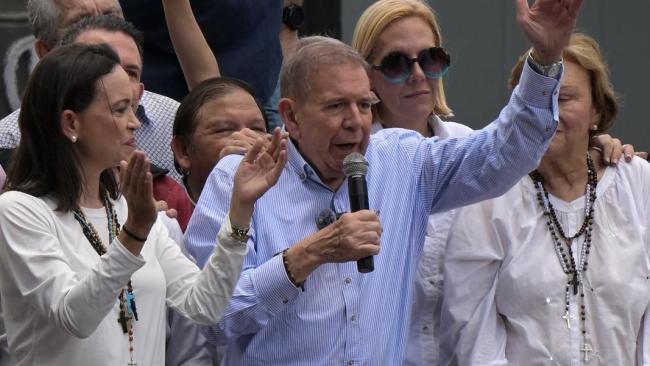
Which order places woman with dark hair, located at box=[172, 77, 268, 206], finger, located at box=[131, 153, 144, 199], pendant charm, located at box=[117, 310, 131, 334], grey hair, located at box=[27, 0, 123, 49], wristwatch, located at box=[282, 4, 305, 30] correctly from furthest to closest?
wristwatch, located at box=[282, 4, 305, 30], grey hair, located at box=[27, 0, 123, 49], woman with dark hair, located at box=[172, 77, 268, 206], pendant charm, located at box=[117, 310, 131, 334], finger, located at box=[131, 153, 144, 199]

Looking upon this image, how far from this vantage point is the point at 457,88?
9.54 meters

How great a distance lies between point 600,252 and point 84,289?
76.3 inches

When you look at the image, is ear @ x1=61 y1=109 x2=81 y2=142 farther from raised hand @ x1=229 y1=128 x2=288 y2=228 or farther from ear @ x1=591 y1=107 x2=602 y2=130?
ear @ x1=591 y1=107 x2=602 y2=130

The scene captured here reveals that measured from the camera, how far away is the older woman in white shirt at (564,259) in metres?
5.04

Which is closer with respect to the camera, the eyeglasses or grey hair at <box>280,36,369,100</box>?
grey hair at <box>280,36,369,100</box>

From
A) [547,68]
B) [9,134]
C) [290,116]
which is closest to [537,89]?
[547,68]

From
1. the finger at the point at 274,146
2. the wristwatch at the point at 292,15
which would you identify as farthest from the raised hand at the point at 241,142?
the wristwatch at the point at 292,15

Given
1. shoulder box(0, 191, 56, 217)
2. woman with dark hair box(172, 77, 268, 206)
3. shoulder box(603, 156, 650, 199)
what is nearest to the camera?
shoulder box(0, 191, 56, 217)

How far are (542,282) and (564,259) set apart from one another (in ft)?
0.39

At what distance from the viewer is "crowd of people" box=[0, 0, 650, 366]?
4355 millimetres

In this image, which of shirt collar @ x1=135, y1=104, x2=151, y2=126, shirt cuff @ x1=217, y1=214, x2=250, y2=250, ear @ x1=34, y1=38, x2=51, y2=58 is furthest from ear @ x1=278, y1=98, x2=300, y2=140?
ear @ x1=34, y1=38, x2=51, y2=58

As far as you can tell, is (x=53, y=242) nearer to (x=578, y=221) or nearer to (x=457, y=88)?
(x=578, y=221)

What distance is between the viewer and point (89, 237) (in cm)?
443

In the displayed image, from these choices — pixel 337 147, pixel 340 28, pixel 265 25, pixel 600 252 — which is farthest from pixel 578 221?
pixel 340 28
